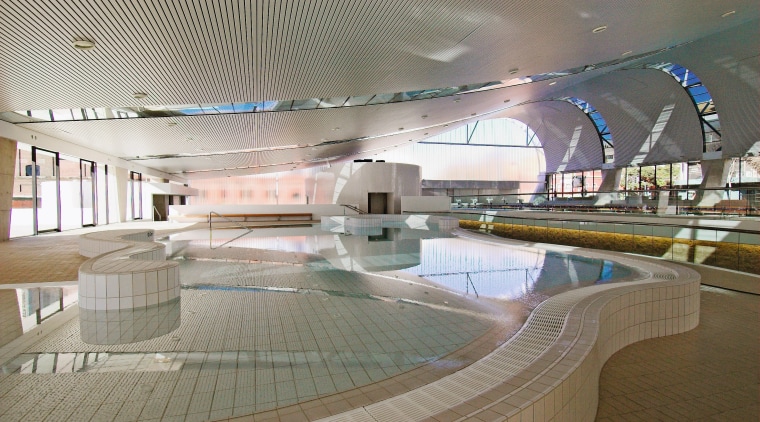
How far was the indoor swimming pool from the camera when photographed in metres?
2.30

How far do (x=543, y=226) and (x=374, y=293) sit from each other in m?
9.10

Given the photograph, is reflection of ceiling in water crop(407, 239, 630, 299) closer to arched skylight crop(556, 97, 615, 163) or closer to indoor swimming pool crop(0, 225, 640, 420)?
indoor swimming pool crop(0, 225, 640, 420)

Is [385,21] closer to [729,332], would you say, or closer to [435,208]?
[729,332]

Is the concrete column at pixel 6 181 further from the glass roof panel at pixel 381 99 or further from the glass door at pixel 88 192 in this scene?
the glass roof panel at pixel 381 99

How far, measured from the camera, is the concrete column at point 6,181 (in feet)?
32.5

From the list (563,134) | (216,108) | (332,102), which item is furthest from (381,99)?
(563,134)

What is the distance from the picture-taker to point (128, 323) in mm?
3600

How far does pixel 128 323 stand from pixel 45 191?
12.6 m

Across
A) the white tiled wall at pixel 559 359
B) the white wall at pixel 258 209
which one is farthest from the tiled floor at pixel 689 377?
the white wall at pixel 258 209

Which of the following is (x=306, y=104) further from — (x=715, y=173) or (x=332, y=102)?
(x=715, y=173)

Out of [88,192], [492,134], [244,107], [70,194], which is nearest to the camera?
[244,107]

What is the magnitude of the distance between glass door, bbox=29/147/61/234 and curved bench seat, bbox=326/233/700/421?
1480 centimetres

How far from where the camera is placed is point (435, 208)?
20250 millimetres

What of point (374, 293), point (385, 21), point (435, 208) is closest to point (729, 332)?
point (374, 293)
